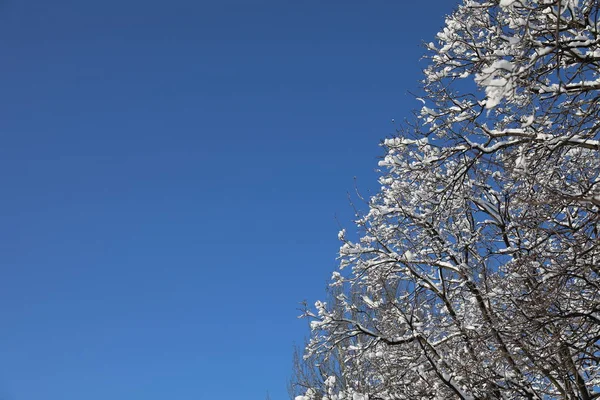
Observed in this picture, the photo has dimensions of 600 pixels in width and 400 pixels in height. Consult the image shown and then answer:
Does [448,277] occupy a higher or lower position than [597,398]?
higher

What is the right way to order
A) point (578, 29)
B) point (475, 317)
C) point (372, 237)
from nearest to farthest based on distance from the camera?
point (578, 29) < point (475, 317) < point (372, 237)

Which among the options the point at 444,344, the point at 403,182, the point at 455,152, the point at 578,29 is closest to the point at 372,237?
the point at 403,182

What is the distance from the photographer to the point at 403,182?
833 centimetres

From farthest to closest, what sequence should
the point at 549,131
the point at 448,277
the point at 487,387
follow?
the point at 448,277, the point at 487,387, the point at 549,131

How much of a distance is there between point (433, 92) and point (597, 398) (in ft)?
13.0

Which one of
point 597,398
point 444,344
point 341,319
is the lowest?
point 597,398

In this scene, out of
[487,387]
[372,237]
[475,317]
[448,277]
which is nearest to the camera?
[487,387]

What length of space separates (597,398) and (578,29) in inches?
158

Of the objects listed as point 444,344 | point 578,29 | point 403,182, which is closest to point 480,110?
point 578,29

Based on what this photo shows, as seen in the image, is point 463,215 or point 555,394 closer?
point 555,394

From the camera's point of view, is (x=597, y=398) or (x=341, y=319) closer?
(x=597, y=398)

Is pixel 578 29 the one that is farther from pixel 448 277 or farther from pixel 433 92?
pixel 448 277

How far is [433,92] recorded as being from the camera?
6219mm

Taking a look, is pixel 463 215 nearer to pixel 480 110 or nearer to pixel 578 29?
pixel 480 110
